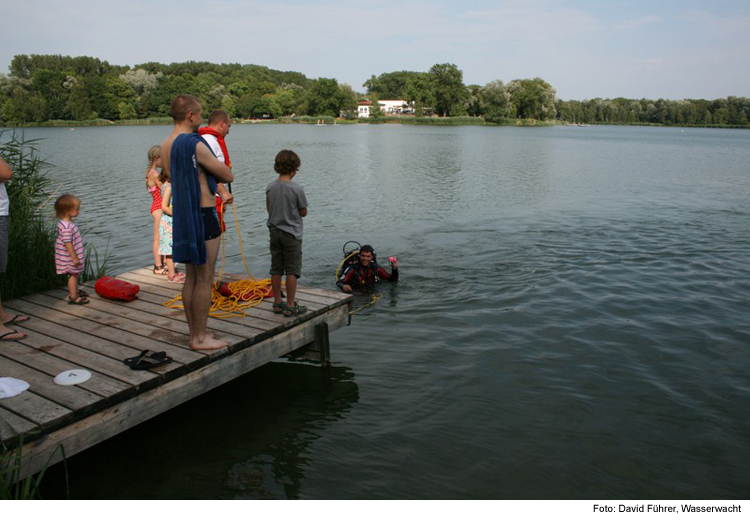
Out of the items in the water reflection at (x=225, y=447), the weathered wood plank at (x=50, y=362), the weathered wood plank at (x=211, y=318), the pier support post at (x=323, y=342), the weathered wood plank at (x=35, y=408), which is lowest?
the water reflection at (x=225, y=447)

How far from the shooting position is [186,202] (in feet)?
14.0

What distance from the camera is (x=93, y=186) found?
73.0ft

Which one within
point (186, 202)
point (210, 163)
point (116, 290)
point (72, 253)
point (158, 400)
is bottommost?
point (158, 400)

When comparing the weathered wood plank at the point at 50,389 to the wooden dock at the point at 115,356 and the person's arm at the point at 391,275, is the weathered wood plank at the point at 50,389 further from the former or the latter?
the person's arm at the point at 391,275

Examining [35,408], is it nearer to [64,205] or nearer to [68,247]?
[68,247]

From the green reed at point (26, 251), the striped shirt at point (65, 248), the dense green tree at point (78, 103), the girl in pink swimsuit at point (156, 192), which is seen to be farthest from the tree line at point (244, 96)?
the striped shirt at point (65, 248)

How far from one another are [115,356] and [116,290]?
1709mm

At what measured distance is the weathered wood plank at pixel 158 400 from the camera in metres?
3.63

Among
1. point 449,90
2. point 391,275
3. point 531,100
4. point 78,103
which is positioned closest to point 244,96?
point 78,103

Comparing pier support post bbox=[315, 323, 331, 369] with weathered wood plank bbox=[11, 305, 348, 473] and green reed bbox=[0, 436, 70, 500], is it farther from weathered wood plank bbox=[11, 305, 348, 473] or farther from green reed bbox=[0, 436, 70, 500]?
green reed bbox=[0, 436, 70, 500]

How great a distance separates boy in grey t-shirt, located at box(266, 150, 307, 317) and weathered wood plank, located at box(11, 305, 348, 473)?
27.4 inches

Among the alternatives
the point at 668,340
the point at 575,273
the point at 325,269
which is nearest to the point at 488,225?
the point at 575,273

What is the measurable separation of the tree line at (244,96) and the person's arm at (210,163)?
10121 cm

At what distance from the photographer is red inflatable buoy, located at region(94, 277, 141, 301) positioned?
6152mm
